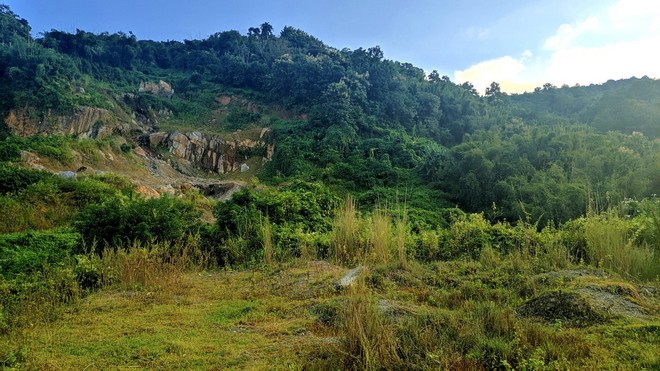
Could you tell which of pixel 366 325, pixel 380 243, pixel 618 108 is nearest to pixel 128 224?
pixel 380 243

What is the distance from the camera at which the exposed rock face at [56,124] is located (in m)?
27.3

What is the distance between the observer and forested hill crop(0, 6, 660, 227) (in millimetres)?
18688

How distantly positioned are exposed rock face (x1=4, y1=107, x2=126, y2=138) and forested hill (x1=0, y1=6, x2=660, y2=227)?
54cm

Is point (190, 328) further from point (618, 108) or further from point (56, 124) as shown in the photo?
point (618, 108)

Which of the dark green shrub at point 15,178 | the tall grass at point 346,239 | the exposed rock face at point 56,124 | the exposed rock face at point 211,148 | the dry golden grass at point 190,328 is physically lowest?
the dry golden grass at point 190,328

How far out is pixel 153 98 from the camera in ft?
118

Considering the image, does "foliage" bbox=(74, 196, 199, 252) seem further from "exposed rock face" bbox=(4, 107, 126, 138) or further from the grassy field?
"exposed rock face" bbox=(4, 107, 126, 138)

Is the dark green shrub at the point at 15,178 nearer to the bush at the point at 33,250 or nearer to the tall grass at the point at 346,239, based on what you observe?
the bush at the point at 33,250

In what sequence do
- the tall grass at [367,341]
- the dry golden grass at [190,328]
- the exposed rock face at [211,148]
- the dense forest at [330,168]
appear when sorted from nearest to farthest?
the tall grass at [367,341] → the dry golden grass at [190,328] → the dense forest at [330,168] → the exposed rock face at [211,148]

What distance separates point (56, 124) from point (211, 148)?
413 inches

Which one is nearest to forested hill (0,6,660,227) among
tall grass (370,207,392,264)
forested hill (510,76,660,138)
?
forested hill (510,76,660,138)

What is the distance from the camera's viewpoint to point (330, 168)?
26.8 metres

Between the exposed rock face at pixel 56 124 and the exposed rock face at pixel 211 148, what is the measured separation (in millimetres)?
3926

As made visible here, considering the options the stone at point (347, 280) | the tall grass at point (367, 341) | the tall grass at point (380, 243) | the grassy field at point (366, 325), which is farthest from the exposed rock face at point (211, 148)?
the tall grass at point (367, 341)
